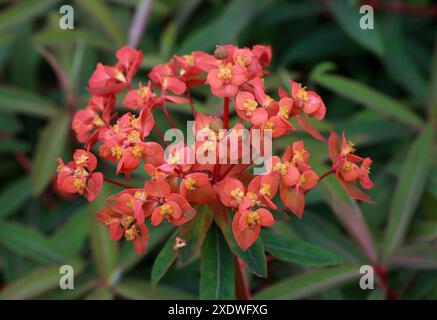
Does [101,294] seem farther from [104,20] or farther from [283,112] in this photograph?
[104,20]

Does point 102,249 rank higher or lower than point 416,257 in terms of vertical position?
higher

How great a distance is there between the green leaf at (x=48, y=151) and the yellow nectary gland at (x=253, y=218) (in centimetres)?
116

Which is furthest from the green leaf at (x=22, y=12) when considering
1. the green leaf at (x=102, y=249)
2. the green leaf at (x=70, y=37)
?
the green leaf at (x=102, y=249)

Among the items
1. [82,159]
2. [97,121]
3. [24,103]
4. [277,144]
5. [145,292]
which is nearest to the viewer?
[82,159]

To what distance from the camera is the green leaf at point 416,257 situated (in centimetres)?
Answer: 189

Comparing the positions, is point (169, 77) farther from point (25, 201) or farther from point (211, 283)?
point (25, 201)

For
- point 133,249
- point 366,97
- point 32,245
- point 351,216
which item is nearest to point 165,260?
point 133,249

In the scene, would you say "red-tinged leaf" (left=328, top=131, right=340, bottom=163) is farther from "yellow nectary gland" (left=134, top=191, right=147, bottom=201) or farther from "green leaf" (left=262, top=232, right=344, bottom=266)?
"yellow nectary gland" (left=134, top=191, right=147, bottom=201)

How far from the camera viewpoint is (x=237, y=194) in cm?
139

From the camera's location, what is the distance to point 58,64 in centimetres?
262

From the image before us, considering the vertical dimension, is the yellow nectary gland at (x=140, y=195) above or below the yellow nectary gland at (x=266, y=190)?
above

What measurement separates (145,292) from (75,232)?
1.50 feet

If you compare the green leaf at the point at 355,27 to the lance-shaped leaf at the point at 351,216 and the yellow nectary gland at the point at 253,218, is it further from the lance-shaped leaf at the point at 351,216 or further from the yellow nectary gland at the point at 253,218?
the yellow nectary gland at the point at 253,218
